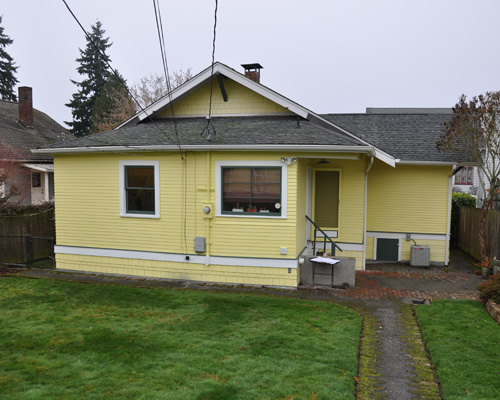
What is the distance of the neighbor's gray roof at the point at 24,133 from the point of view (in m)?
23.5

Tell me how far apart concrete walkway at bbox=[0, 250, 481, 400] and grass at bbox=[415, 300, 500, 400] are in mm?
185

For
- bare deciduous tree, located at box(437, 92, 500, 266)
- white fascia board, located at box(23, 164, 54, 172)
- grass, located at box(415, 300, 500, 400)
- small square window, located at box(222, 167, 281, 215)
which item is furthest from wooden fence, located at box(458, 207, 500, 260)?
white fascia board, located at box(23, 164, 54, 172)

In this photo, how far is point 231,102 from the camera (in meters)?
13.0

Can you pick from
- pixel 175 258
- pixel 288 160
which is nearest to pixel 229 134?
pixel 288 160

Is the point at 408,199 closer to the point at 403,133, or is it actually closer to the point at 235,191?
the point at 403,133

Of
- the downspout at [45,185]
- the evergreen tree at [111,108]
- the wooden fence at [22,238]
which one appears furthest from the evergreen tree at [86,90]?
the wooden fence at [22,238]

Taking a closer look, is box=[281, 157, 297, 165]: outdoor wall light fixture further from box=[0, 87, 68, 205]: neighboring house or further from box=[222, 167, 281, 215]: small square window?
box=[0, 87, 68, 205]: neighboring house

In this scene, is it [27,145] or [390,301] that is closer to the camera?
[390,301]

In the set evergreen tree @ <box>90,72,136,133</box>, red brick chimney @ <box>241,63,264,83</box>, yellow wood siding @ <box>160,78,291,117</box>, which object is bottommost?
yellow wood siding @ <box>160,78,291,117</box>

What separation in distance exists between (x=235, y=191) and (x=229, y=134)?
1.64 m

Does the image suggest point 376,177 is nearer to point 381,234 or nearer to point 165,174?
point 381,234

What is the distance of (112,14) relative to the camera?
7727 mm

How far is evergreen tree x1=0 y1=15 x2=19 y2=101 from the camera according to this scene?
149 feet

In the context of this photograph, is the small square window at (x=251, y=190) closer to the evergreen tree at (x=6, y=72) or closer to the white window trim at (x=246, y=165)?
the white window trim at (x=246, y=165)
